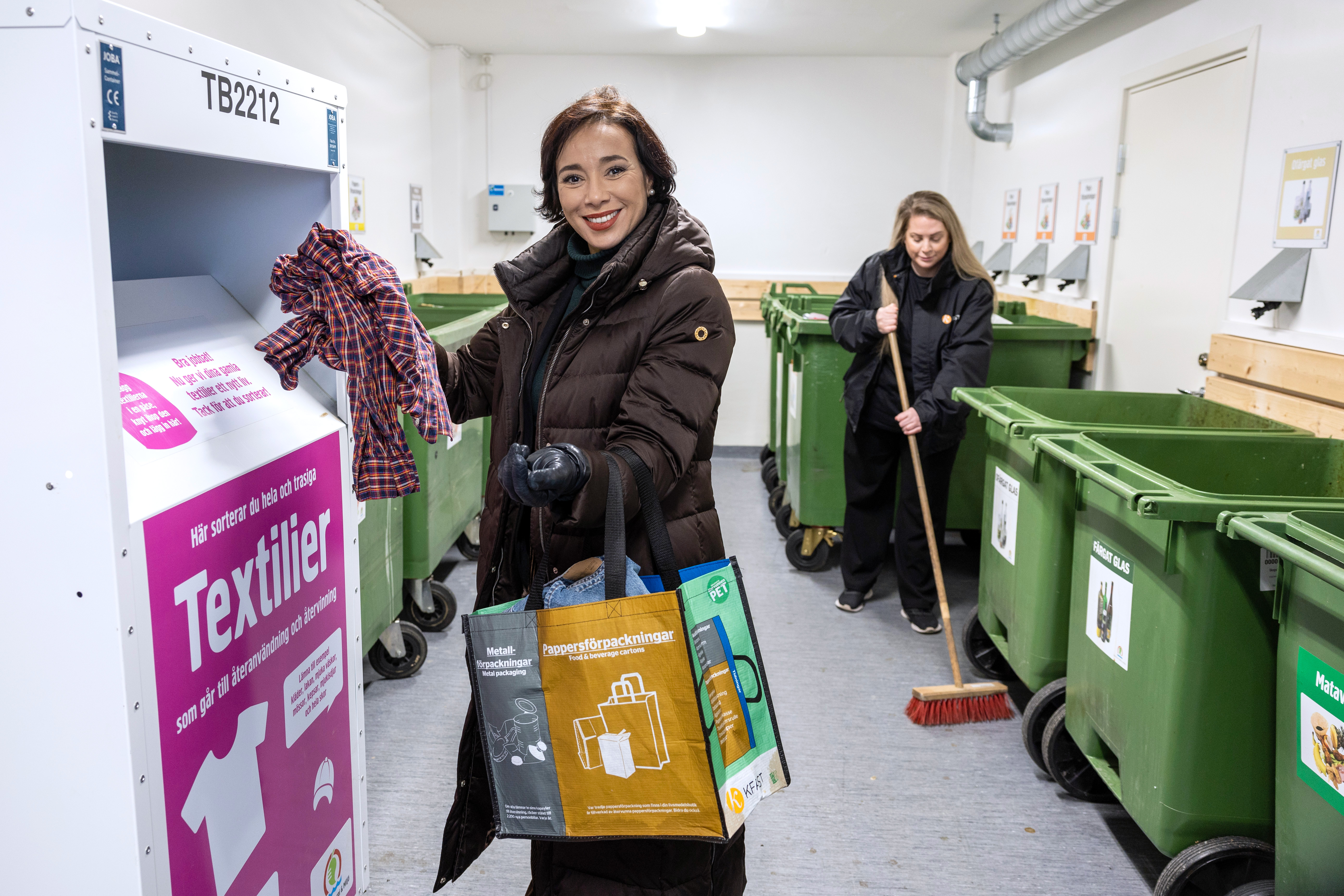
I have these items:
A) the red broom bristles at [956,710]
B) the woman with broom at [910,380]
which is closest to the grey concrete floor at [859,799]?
the red broom bristles at [956,710]

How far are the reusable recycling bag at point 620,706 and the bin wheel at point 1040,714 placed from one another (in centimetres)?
159

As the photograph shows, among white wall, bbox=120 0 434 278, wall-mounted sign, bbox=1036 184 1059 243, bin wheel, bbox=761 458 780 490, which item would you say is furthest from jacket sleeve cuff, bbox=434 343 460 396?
wall-mounted sign, bbox=1036 184 1059 243

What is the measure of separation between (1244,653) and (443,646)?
8.68 feet

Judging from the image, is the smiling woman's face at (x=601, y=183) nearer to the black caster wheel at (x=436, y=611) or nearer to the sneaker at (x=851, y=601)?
the black caster wheel at (x=436, y=611)

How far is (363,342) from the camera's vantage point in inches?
57.0

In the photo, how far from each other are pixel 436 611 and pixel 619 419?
2526mm

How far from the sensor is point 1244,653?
6.14ft

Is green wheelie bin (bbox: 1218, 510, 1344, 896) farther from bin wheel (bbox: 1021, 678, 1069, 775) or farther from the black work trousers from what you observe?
the black work trousers

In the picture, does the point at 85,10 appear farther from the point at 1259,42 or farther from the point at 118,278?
the point at 1259,42

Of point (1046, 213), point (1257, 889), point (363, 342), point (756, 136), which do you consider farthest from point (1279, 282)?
point (756, 136)

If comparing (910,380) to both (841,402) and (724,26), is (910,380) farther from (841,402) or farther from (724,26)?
(724,26)

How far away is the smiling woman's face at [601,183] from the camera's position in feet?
4.98

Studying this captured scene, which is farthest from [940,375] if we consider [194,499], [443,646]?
[194,499]

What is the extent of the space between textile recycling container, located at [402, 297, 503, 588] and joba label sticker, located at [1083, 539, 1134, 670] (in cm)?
182
